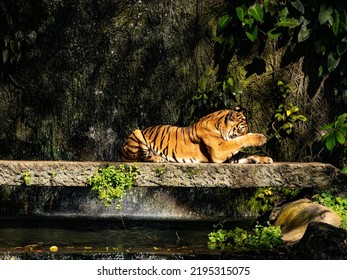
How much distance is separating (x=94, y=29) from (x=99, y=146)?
1612mm

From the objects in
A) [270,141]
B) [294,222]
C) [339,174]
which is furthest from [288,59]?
[294,222]

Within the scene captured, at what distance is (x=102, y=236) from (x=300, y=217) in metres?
2.04

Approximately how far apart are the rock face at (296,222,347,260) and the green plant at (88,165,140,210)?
7.81ft

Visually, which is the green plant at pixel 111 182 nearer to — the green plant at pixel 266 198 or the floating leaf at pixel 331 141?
the green plant at pixel 266 198

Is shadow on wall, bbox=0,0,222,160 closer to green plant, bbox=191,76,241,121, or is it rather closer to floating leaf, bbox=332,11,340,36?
green plant, bbox=191,76,241,121

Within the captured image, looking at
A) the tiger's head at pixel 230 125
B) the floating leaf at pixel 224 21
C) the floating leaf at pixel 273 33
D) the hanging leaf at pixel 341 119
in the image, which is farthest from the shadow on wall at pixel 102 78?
the hanging leaf at pixel 341 119

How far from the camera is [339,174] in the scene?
8.96 meters

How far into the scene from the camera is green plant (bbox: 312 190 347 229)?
27.8ft

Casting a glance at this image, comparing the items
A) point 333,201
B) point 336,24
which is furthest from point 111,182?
point 336,24

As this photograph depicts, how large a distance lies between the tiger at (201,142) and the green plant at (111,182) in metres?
0.66

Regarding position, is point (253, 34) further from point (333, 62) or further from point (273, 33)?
point (333, 62)

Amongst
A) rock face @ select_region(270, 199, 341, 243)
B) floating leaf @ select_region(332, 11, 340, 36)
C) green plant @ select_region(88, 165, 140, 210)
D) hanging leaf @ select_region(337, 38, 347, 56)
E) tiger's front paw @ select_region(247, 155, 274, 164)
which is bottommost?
rock face @ select_region(270, 199, 341, 243)

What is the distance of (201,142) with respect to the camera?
30.0 ft

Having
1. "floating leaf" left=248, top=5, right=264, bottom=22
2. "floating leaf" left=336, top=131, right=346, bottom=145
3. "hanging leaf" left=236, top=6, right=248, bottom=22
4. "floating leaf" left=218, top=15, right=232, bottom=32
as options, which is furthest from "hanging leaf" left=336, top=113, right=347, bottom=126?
"floating leaf" left=218, top=15, right=232, bottom=32
